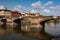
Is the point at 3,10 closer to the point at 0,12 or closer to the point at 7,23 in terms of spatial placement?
the point at 0,12

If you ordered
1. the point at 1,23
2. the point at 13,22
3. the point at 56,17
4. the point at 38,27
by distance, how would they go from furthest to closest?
1. the point at 1,23
2. the point at 13,22
3. the point at 38,27
4. the point at 56,17

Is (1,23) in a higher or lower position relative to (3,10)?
lower

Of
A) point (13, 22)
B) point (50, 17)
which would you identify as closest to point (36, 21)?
point (50, 17)

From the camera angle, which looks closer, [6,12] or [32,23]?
[32,23]

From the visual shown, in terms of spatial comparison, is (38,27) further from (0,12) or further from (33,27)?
(0,12)

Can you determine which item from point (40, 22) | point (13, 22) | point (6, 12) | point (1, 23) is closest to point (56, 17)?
point (40, 22)

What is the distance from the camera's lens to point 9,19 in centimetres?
3781

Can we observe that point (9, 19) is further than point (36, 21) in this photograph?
Yes

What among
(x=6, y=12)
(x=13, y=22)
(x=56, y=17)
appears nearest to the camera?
(x=56, y=17)

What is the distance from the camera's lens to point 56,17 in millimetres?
28438

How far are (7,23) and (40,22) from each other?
367 inches

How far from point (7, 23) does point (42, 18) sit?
9.89m

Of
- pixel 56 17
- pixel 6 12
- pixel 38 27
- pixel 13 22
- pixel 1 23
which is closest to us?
pixel 56 17

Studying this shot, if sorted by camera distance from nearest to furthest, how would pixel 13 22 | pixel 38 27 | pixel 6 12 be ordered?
pixel 38 27 < pixel 13 22 < pixel 6 12
